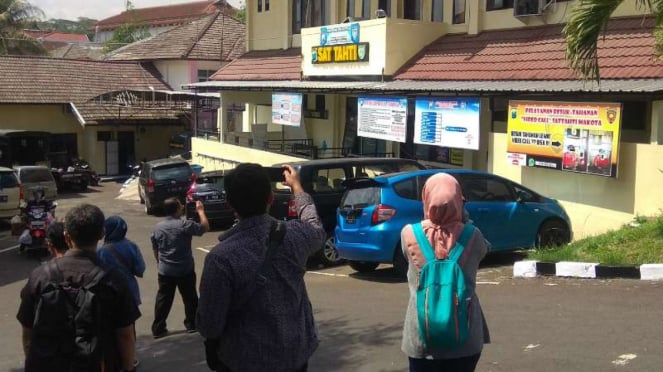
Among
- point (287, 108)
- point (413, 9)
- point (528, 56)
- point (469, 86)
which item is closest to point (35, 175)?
point (287, 108)

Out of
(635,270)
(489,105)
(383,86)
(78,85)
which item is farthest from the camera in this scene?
(78,85)

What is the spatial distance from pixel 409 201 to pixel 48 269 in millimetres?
8237

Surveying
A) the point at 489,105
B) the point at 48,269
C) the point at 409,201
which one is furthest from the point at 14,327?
the point at 489,105

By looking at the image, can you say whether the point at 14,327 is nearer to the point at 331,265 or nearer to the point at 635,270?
the point at 331,265

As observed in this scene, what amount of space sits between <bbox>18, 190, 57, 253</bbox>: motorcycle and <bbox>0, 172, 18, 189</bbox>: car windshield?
14.7ft

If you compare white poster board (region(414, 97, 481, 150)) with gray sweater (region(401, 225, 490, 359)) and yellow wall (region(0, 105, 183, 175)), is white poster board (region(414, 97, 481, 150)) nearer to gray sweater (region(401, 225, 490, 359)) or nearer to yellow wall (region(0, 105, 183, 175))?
gray sweater (region(401, 225, 490, 359))

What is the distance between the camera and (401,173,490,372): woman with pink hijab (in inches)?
154

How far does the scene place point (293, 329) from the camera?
3545mm

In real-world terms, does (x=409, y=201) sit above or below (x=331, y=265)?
above

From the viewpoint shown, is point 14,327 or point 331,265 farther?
point 331,265

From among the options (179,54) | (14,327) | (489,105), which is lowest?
(14,327)

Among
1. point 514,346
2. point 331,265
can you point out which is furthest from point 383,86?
point 514,346

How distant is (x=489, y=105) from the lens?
17453 mm

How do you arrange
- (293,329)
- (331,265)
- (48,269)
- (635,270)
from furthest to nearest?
(331,265)
(635,270)
(48,269)
(293,329)
